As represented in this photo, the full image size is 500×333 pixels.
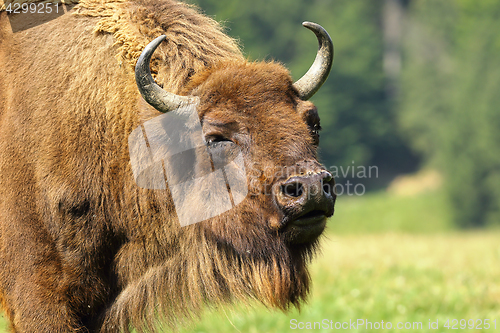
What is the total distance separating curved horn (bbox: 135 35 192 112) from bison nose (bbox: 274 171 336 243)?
973 mm

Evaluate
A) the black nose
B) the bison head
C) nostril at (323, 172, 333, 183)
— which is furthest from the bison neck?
nostril at (323, 172, 333, 183)

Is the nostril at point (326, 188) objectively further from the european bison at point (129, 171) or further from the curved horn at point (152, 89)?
the curved horn at point (152, 89)

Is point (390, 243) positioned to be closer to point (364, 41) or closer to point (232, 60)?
point (232, 60)

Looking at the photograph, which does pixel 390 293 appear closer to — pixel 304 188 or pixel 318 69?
pixel 318 69

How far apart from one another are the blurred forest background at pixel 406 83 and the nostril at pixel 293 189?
4565 centimetres

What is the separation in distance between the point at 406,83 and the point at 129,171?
214 ft

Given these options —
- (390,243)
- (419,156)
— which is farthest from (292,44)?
(390,243)

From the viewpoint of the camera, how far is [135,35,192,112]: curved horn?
395 centimetres

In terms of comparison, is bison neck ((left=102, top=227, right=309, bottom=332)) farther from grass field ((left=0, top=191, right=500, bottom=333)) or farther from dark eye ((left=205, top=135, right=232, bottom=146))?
dark eye ((left=205, top=135, right=232, bottom=146))

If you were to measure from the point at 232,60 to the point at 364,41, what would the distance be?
6485cm

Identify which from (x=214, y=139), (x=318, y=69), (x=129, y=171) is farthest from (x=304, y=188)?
(x=129, y=171)

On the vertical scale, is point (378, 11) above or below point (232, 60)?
below

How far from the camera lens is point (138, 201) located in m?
4.34

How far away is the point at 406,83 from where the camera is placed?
216ft
